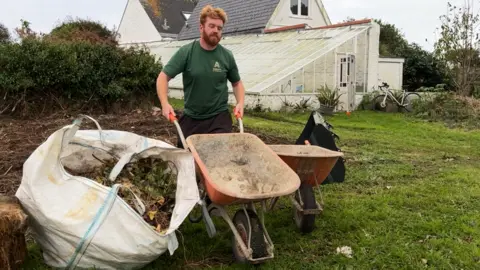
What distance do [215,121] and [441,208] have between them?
2.41m

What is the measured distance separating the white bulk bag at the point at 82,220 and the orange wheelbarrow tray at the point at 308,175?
38.5 inches

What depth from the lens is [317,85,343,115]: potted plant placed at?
44.3 ft

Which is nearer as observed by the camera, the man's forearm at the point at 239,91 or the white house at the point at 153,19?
the man's forearm at the point at 239,91

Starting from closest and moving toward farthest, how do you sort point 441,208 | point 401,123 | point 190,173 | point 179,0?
point 190,173 < point 441,208 < point 401,123 < point 179,0

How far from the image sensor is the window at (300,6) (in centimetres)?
2331

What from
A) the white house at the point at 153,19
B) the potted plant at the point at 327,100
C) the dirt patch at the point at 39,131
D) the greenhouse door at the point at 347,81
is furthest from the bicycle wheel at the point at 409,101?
the white house at the point at 153,19

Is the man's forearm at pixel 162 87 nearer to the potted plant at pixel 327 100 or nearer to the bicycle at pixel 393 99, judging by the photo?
the potted plant at pixel 327 100

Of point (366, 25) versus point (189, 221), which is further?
point (366, 25)

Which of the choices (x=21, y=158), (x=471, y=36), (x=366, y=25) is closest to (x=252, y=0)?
(x=366, y=25)

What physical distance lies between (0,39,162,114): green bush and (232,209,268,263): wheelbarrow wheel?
24.5ft

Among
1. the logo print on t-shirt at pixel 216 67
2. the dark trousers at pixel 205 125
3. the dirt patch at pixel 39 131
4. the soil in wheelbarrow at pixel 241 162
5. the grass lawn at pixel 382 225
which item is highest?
the logo print on t-shirt at pixel 216 67

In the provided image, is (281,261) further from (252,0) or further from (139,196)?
(252,0)

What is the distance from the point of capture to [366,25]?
15500mm

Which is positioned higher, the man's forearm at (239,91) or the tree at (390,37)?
the tree at (390,37)
